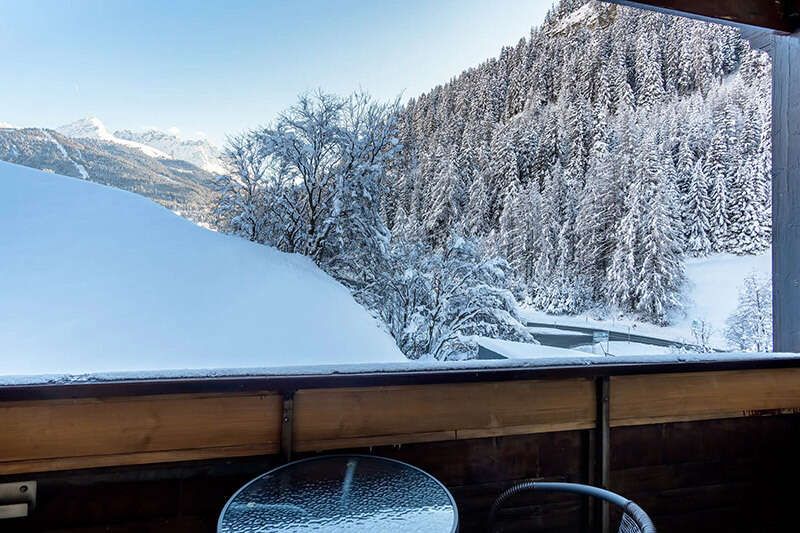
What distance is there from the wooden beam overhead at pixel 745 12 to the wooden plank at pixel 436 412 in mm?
1189

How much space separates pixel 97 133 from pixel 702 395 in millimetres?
7053

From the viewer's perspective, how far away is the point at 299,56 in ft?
21.5

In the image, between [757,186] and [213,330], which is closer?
[213,330]

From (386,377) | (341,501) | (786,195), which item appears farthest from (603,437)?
(786,195)

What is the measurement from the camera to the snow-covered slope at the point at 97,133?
5637 millimetres

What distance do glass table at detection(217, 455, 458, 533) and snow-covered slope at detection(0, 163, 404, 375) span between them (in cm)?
105

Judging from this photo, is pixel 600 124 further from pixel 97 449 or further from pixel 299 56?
pixel 97 449

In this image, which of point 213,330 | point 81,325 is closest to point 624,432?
point 213,330

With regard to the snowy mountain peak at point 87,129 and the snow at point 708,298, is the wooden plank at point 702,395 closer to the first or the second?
the snow at point 708,298

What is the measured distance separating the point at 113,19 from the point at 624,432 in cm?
715

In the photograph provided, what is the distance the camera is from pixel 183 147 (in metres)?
6.36

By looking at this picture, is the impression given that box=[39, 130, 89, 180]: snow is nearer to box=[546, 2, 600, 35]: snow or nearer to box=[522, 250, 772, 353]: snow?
box=[522, 250, 772, 353]: snow

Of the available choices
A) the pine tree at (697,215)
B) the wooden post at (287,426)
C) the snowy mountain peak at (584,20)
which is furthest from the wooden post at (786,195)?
the snowy mountain peak at (584,20)

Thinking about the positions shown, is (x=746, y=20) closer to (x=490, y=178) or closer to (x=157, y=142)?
(x=490, y=178)
